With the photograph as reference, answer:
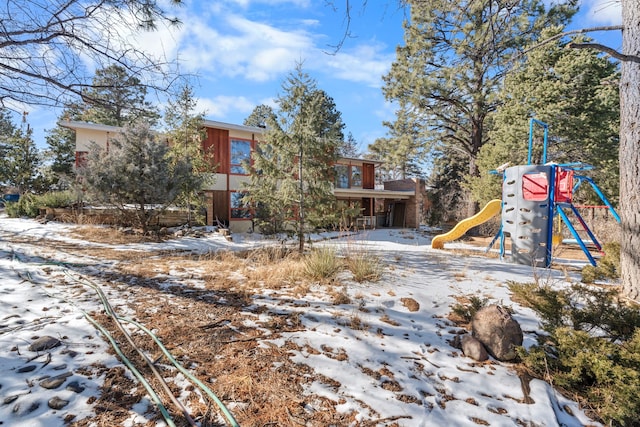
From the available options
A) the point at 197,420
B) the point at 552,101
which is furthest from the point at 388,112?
the point at 197,420

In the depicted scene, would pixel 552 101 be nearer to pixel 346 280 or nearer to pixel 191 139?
pixel 346 280

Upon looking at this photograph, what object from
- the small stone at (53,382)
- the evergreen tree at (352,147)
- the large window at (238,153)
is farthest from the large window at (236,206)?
the evergreen tree at (352,147)

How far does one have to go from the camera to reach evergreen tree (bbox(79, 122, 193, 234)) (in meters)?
8.84

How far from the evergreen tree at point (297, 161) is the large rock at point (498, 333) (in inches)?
166

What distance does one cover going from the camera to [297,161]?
6.73 meters

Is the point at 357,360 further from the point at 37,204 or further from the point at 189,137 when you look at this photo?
the point at 37,204

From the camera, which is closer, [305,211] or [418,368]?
[418,368]

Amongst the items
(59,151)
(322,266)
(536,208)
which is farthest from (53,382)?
(59,151)

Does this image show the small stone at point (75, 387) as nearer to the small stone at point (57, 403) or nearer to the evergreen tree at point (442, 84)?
the small stone at point (57, 403)

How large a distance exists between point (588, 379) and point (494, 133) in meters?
12.7

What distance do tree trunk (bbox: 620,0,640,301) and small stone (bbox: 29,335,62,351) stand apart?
6394 millimetres

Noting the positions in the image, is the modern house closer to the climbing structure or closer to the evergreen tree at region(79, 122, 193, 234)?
the evergreen tree at region(79, 122, 193, 234)

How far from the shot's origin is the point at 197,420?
1791mm

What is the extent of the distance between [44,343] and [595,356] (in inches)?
175
